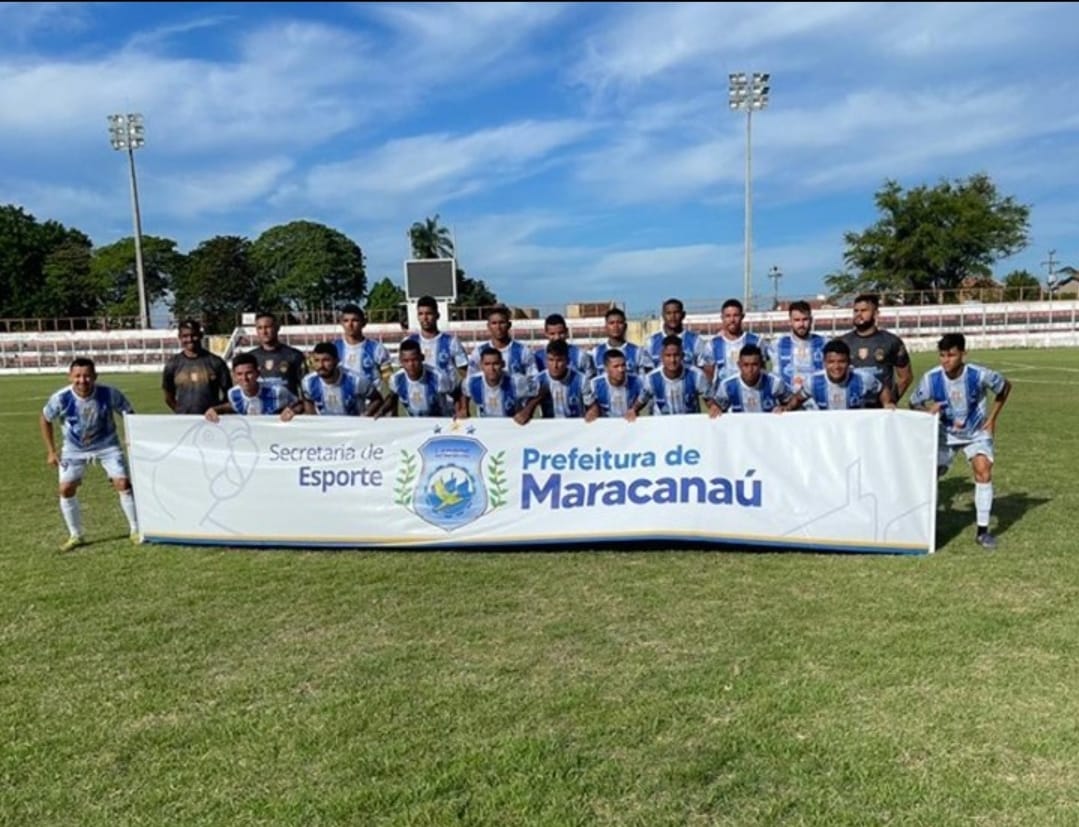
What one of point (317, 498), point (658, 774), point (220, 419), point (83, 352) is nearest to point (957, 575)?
point (658, 774)

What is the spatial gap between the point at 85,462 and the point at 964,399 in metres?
7.77

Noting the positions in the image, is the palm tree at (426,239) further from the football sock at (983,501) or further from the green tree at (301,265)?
the football sock at (983,501)

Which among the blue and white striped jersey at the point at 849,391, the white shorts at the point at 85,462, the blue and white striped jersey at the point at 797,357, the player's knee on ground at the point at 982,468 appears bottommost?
the player's knee on ground at the point at 982,468

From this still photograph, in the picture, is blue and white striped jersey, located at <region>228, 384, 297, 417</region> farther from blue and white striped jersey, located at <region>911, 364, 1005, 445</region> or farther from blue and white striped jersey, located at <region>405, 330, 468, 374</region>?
blue and white striped jersey, located at <region>911, 364, 1005, 445</region>

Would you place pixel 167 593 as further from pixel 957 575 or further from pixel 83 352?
pixel 83 352

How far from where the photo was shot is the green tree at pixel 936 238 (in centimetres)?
6531

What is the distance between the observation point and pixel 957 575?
5812mm

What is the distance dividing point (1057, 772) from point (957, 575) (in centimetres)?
274

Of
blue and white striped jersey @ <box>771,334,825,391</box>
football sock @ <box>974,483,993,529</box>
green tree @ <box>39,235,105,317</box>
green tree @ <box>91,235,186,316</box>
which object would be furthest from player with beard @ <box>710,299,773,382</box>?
green tree @ <box>39,235,105,317</box>

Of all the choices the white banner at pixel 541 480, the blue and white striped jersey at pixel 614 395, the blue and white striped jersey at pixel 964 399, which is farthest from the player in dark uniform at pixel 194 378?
the blue and white striped jersey at pixel 964 399

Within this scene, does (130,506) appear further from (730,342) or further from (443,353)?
(730,342)

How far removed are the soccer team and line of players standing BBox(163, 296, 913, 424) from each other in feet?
0.04

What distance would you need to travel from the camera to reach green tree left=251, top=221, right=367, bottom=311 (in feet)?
306

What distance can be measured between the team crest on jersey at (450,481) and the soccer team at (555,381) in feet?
1.63
